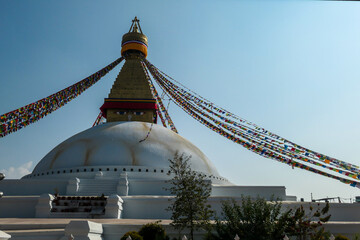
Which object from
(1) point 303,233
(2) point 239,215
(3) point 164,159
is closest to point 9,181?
(3) point 164,159

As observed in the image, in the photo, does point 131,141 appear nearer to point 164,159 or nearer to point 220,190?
point 164,159

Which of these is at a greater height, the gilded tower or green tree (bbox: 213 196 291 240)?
the gilded tower

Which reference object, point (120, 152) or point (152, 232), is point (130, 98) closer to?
point (120, 152)

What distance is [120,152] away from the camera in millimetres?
17391

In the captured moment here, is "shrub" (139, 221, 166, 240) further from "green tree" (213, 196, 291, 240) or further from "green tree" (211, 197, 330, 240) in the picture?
"green tree" (213, 196, 291, 240)

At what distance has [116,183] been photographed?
15.2 metres

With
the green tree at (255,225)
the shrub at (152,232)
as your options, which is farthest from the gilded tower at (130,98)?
the green tree at (255,225)

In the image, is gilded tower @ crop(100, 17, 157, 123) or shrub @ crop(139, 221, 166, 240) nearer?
shrub @ crop(139, 221, 166, 240)

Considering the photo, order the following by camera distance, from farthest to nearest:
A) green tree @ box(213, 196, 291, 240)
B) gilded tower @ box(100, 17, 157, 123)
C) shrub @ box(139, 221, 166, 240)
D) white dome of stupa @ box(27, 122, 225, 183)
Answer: gilded tower @ box(100, 17, 157, 123)
white dome of stupa @ box(27, 122, 225, 183)
shrub @ box(139, 221, 166, 240)
green tree @ box(213, 196, 291, 240)

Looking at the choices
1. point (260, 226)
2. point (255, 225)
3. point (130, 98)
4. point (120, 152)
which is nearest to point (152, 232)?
point (255, 225)

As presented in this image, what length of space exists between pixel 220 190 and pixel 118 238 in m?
6.75

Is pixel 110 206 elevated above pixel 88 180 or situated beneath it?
situated beneath

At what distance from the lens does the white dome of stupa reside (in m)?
17.0

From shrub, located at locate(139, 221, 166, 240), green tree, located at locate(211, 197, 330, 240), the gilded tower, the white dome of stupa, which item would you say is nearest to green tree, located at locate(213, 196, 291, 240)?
green tree, located at locate(211, 197, 330, 240)
